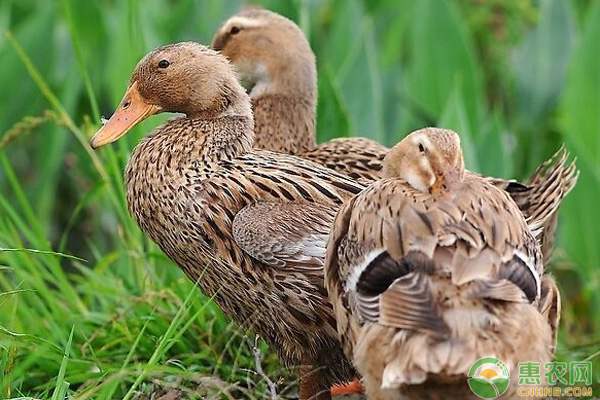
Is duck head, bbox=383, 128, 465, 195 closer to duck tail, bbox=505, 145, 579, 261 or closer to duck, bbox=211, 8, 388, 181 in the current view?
duck tail, bbox=505, 145, 579, 261

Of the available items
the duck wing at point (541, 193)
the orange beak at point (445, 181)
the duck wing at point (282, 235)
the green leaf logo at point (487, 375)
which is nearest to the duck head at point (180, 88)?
the duck wing at point (282, 235)

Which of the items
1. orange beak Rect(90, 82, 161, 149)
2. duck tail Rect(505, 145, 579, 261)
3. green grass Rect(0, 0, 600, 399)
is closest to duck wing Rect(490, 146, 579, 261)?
duck tail Rect(505, 145, 579, 261)

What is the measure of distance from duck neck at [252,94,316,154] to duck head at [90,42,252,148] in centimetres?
82

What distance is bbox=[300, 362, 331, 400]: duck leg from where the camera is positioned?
4.48 meters

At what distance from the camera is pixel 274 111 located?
573 cm

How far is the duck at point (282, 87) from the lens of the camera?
17.6ft

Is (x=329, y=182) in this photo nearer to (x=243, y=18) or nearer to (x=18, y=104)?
(x=243, y=18)

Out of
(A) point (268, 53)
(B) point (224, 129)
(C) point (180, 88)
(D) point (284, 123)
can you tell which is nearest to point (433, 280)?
(B) point (224, 129)

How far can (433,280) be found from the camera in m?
3.53

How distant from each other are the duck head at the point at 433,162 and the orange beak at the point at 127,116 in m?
1.21

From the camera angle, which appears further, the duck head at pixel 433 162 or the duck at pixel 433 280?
the duck head at pixel 433 162

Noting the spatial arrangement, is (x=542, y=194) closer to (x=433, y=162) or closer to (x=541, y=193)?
Result: (x=541, y=193)

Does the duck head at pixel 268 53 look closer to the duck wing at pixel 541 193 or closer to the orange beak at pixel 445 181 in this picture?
the duck wing at pixel 541 193

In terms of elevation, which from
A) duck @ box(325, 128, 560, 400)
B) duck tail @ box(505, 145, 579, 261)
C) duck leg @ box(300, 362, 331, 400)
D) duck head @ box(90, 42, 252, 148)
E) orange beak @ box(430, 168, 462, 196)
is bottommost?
duck leg @ box(300, 362, 331, 400)
